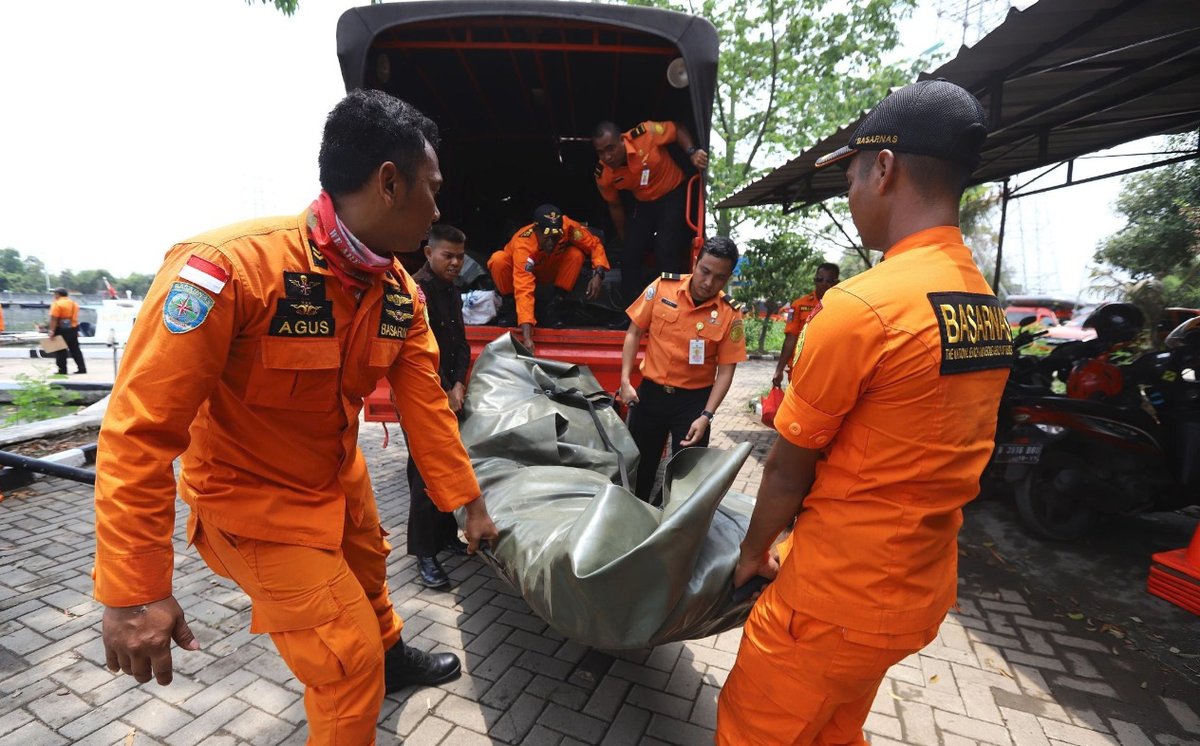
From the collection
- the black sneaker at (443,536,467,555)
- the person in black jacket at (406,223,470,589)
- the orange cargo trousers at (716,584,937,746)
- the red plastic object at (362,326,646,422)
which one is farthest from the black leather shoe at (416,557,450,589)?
the orange cargo trousers at (716,584,937,746)

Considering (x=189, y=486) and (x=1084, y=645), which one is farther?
(x=1084, y=645)

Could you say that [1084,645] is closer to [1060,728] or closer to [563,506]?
[1060,728]

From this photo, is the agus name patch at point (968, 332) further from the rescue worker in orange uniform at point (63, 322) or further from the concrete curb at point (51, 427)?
the rescue worker in orange uniform at point (63, 322)

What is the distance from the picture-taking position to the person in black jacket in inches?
109

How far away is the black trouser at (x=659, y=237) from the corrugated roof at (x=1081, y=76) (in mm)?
1194

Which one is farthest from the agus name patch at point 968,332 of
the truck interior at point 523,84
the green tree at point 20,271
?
the green tree at point 20,271

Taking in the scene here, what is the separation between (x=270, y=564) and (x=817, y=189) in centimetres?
705

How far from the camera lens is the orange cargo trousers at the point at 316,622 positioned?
131cm

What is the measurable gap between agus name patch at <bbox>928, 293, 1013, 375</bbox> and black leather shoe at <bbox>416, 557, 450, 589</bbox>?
8.07 ft

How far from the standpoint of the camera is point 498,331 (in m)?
3.70

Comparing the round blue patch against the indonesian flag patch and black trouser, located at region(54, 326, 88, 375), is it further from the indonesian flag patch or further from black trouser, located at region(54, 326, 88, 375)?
black trouser, located at region(54, 326, 88, 375)

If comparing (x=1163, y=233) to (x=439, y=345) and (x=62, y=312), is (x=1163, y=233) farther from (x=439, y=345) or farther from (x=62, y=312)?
(x=62, y=312)

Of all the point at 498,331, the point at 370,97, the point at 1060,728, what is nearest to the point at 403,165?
the point at 370,97

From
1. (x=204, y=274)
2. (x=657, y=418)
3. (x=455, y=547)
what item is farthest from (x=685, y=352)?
(x=204, y=274)
